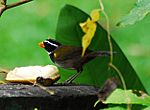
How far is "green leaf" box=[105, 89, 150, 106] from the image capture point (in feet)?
4.97

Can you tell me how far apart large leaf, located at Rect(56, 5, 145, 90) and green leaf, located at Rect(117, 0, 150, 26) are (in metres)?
0.51

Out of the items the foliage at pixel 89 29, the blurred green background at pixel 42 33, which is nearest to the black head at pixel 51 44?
the foliage at pixel 89 29

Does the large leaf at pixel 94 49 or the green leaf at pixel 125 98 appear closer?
the green leaf at pixel 125 98

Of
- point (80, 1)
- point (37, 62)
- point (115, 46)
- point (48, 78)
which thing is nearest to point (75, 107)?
point (48, 78)

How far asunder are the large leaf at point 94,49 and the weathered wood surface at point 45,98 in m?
0.38

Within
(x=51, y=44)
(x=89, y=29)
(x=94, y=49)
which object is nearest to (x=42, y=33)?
(x=94, y=49)

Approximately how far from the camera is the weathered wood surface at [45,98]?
1.80 m

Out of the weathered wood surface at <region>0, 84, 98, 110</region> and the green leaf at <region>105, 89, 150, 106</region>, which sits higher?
the green leaf at <region>105, 89, 150, 106</region>

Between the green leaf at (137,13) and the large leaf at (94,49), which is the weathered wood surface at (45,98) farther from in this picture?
the large leaf at (94,49)

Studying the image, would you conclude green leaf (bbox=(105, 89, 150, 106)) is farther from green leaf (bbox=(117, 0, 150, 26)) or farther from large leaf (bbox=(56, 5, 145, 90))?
large leaf (bbox=(56, 5, 145, 90))

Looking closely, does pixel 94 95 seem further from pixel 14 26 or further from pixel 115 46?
pixel 14 26

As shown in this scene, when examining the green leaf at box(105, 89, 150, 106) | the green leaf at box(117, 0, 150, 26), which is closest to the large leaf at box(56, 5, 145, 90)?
the green leaf at box(117, 0, 150, 26)

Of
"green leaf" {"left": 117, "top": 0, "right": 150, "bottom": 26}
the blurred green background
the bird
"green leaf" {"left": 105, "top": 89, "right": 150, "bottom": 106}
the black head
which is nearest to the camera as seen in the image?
"green leaf" {"left": 105, "top": 89, "right": 150, "bottom": 106}

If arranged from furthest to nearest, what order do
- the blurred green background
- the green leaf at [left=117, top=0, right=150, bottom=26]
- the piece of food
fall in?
the blurred green background → the piece of food → the green leaf at [left=117, top=0, right=150, bottom=26]
